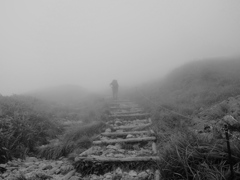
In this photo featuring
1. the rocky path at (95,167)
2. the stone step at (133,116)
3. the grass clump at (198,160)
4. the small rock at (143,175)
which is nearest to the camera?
the grass clump at (198,160)

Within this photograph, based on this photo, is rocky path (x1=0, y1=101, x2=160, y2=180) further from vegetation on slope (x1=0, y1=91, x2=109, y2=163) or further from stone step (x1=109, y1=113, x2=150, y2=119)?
stone step (x1=109, y1=113, x2=150, y2=119)

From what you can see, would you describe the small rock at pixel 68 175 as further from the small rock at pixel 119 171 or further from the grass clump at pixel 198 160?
the grass clump at pixel 198 160

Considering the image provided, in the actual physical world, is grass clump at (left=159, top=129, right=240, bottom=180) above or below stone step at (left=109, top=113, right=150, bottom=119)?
above

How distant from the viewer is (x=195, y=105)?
6211 mm

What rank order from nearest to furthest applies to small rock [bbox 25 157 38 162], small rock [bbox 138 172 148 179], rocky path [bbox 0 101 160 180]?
1. small rock [bbox 138 172 148 179]
2. rocky path [bbox 0 101 160 180]
3. small rock [bbox 25 157 38 162]

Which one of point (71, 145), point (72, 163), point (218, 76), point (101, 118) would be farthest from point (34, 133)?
point (218, 76)

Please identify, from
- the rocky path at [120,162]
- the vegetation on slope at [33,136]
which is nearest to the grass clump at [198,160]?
the rocky path at [120,162]

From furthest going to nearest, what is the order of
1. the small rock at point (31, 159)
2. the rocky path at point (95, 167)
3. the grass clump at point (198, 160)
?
the small rock at point (31, 159) → the rocky path at point (95, 167) → the grass clump at point (198, 160)

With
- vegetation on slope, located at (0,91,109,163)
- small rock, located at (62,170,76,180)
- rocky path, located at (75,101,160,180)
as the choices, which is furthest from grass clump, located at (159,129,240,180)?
vegetation on slope, located at (0,91,109,163)

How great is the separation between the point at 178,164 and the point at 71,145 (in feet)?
10.1

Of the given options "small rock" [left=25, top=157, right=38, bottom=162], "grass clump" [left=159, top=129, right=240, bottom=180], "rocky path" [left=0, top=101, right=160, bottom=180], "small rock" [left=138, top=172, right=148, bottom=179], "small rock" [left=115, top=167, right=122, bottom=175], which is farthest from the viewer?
"small rock" [left=25, top=157, right=38, bottom=162]

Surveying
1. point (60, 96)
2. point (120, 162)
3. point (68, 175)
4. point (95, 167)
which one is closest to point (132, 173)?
point (120, 162)

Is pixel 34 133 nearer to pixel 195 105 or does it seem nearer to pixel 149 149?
pixel 149 149

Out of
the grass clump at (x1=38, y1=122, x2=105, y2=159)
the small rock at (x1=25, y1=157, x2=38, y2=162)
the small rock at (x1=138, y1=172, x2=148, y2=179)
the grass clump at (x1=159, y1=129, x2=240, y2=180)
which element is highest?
the grass clump at (x1=159, y1=129, x2=240, y2=180)
